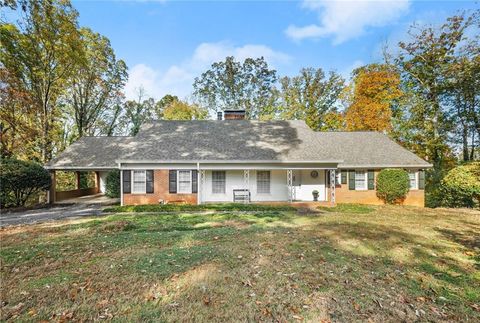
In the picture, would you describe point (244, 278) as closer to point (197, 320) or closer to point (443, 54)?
point (197, 320)

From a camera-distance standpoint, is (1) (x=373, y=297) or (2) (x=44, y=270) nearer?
(1) (x=373, y=297)

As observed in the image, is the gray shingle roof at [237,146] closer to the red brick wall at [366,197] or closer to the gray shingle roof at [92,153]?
the gray shingle roof at [92,153]

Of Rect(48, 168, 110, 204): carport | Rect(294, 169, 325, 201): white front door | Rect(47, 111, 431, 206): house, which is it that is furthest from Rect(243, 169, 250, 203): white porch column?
Rect(48, 168, 110, 204): carport

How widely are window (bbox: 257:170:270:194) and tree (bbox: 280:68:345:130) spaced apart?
49.5ft

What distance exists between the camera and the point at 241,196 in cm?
1448

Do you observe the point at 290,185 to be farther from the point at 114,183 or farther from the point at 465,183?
the point at 114,183

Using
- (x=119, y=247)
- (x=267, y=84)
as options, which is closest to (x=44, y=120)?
(x=119, y=247)

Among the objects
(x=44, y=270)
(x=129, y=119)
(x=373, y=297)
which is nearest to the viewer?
(x=373, y=297)

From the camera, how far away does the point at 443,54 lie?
60.5 feet

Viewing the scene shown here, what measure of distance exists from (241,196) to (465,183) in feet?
39.3

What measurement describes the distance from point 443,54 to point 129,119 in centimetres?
3289

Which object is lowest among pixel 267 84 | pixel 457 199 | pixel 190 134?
pixel 457 199

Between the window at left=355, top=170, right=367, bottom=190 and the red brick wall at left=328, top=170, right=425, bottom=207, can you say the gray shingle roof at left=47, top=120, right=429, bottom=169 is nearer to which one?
the window at left=355, top=170, right=367, bottom=190

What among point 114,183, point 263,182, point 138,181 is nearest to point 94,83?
point 114,183
